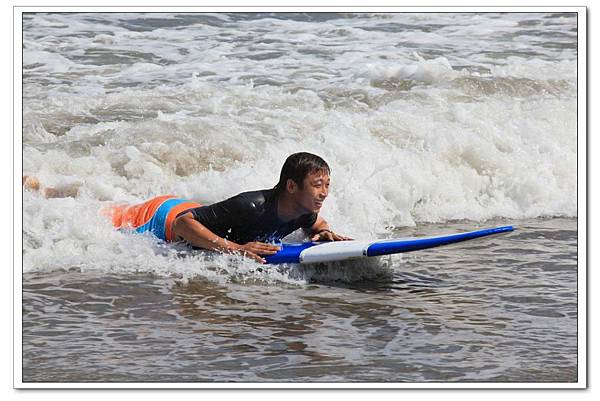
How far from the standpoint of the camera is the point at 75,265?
18.6ft

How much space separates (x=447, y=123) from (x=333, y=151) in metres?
1.04

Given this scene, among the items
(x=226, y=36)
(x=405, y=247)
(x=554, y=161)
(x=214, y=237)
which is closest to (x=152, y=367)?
(x=214, y=237)

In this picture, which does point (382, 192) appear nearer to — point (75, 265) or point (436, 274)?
point (436, 274)

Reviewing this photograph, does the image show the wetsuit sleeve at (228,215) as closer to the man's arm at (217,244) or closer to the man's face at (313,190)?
the man's arm at (217,244)

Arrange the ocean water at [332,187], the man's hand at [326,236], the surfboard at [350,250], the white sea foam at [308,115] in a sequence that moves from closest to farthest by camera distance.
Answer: the ocean water at [332,187] → the surfboard at [350,250] → the man's hand at [326,236] → the white sea foam at [308,115]

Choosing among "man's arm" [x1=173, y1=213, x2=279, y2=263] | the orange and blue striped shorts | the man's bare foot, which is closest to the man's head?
"man's arm" [x1=173, y1=213, x2=279, y2=263]

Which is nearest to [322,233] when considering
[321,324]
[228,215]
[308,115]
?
[228,215]

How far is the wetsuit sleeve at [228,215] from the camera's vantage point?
5484 mm

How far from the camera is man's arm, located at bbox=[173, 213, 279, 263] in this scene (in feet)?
18.0

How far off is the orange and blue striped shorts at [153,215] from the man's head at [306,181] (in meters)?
0.67

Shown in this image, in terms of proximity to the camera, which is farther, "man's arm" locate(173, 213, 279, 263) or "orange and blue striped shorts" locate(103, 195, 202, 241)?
"orange and blue striped shorts" locate(103, 195, 202, 241)

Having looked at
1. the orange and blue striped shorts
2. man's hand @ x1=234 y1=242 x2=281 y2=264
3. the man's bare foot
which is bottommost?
man's hand @ x1=234 y1=242 x2=281 y2=264

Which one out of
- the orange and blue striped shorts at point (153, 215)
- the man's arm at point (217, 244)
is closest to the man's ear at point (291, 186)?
the man's arm at point (217, 244)

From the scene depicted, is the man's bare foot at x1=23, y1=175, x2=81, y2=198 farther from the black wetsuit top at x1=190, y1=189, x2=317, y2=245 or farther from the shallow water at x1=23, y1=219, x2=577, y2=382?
the black wetsuit top at x1=190, y1=189, x2=317, y2=245
